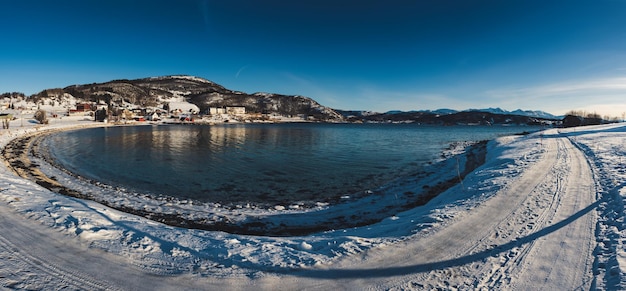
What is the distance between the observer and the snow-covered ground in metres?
5.71

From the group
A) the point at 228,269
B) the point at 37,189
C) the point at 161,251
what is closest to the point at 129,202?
the point at 37,189

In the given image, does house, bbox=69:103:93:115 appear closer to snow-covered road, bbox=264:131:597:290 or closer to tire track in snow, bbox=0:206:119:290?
tire track in snow, bbox=0:206:119:290

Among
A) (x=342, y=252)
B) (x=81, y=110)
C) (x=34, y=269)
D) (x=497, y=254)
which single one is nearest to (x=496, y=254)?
(x=497, y=254)

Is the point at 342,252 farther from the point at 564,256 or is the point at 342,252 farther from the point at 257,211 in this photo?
the point at 257,211

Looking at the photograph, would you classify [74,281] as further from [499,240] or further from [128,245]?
[499,240]

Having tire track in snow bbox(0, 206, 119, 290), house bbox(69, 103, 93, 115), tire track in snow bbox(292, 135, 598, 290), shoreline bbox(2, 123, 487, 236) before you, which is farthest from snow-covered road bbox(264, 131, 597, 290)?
house bbox(69, 103, 93, 115)

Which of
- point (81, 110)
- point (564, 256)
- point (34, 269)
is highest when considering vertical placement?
point (81, 110)

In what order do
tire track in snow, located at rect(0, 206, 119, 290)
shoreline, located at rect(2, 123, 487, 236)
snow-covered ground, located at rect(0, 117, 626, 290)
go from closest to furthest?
tire track in snow, located at rect(0, 206, 119, 290) < snow-covered ground, located at rect(0, 117, 626, 290) < shoreline, located at rect(2, 123, 487, 236)

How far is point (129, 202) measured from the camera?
14.5 meters

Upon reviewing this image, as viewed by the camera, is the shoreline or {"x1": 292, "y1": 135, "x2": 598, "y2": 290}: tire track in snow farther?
the shoreline

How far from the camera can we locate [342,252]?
6875 millimetres

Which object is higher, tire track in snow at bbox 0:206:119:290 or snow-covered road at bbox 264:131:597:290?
snow-covered road at bbox 264:131:597:290

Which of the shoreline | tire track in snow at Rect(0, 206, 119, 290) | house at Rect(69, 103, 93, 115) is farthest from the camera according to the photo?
house at Rect(69, 103, 93, 115)

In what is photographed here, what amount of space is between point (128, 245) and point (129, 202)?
344 inches
